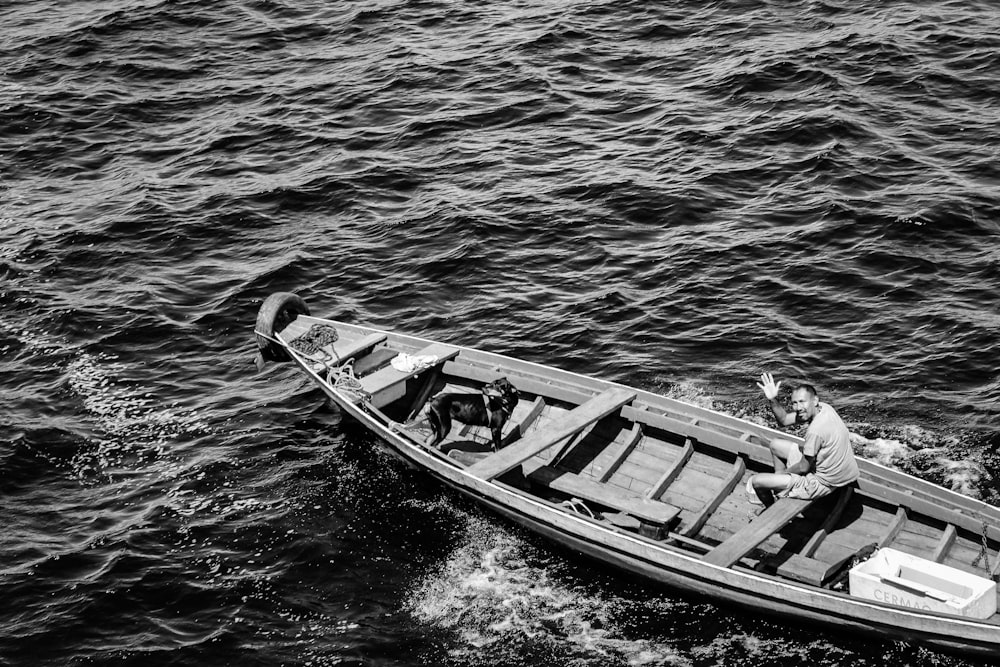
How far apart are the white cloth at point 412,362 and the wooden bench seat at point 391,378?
0.13 feet

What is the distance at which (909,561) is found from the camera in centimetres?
1338

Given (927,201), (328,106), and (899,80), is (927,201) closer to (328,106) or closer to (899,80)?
(899,80)

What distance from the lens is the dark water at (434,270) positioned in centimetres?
1522

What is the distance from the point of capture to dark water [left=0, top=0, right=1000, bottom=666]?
15.2m

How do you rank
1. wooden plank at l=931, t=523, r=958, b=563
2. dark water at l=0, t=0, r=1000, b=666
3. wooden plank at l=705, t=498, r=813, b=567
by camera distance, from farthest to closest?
dark water at l=0, t=0, r=1000, b=666, wooden plank at l=705, t=498, r=813, b=567, wooden plank at l=931, t=523, r=958, b=563

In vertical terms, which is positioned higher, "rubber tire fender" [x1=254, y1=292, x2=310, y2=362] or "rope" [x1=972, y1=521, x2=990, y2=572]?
"rubber tire fender" [x1=254, y1=292, x2=310, y2=362]

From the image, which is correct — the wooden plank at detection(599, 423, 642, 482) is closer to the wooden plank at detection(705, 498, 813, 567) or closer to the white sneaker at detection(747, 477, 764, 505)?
the white sneaker at detection(747, 477, 764, 505)

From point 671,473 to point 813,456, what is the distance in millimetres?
2241

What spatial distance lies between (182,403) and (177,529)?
12.5 feet

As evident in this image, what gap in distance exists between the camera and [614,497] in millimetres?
15523

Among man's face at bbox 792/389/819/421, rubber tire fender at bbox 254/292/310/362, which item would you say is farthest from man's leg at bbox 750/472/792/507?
rubber tire fender at bbox 254/292/310/362

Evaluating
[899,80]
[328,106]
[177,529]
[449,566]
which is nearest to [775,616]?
[449,566]

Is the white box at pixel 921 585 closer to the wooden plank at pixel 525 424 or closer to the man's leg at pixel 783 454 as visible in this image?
the man's leg at pixel 783 454

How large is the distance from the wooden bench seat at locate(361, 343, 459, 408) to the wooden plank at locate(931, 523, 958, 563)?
338 inches
